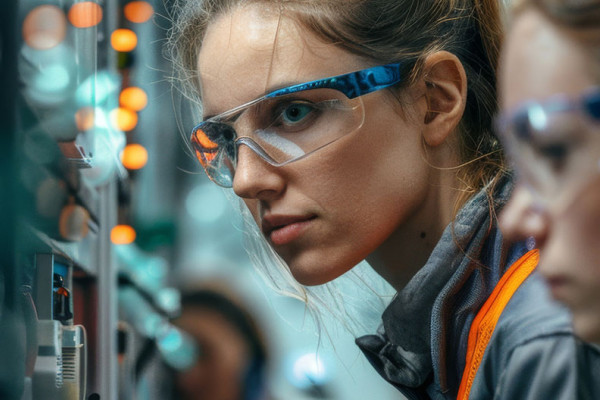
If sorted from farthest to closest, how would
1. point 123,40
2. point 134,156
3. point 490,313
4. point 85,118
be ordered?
1. point 134,156
2. point 123,40
3. point 85,118
4. point 490,313

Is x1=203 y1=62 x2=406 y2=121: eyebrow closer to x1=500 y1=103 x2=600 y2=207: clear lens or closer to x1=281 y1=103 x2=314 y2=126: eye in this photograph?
x1=281 y1=103 x2=314 y2=126: eye

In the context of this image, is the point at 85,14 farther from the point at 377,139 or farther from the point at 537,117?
the point at 537,117

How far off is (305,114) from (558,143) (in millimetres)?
425

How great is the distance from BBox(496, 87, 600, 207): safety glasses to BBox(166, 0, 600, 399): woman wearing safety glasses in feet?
1.07

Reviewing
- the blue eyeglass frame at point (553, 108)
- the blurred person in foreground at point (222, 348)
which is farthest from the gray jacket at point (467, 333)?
the blurred person in foreground at point (222, 348)

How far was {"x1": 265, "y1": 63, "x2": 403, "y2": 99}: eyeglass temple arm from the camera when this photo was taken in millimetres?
804

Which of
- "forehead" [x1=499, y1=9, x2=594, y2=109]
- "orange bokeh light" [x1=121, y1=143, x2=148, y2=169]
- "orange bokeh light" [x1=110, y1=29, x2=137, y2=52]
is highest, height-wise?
"forehead" [x1=499, y1=9, x2=594, y2=109]

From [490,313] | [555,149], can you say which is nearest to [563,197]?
[555,149]

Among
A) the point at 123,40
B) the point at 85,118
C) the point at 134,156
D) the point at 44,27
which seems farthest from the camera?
the point at 134,156

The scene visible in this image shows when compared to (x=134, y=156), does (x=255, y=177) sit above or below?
above

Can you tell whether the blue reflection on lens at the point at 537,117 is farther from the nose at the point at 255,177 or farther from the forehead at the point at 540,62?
the nose at the point at 255,177

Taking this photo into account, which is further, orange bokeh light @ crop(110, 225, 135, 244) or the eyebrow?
orange bokeh light @ crop(110, 225, 135, 244)

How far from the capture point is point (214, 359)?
191 centimetres

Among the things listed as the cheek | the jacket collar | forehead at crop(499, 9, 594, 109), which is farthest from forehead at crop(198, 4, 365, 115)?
forehead at crop(499, 9, 594, 109)
